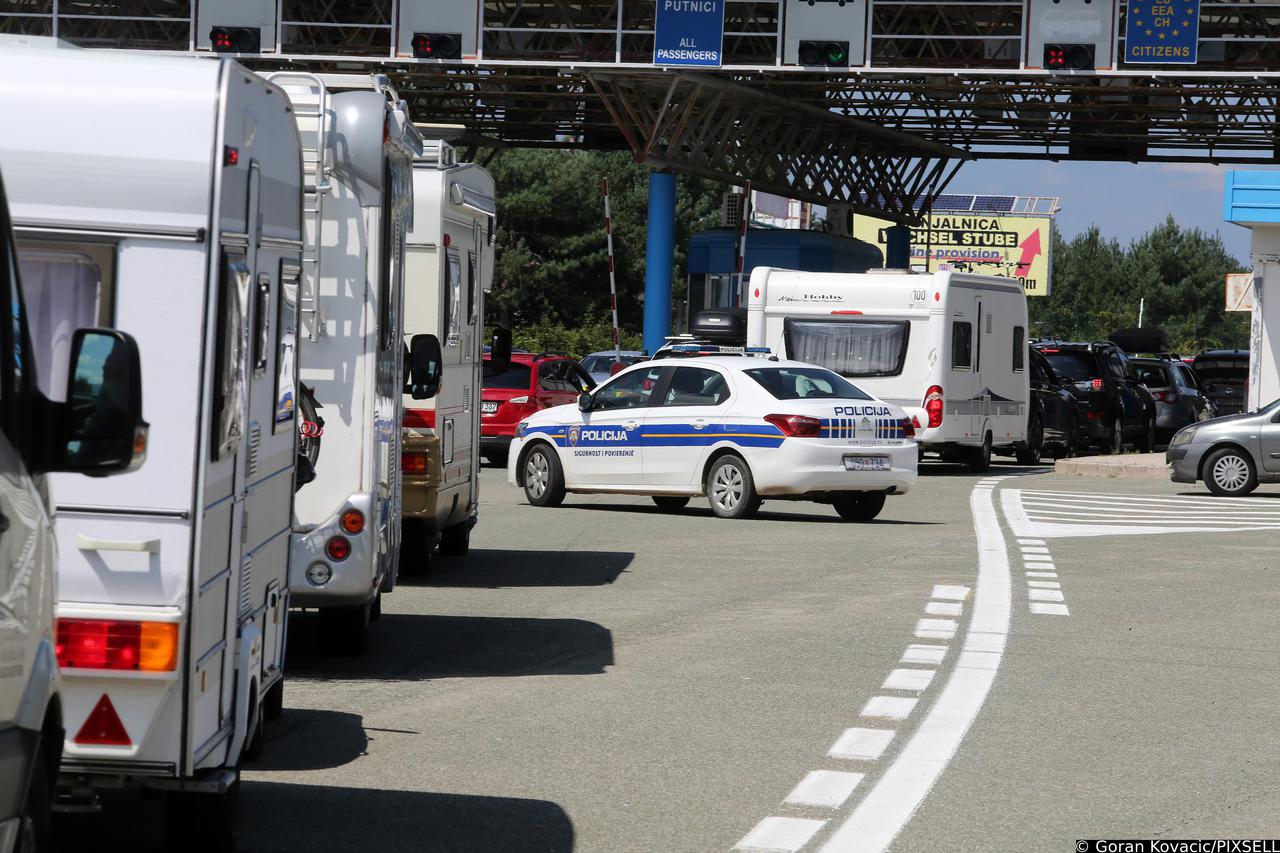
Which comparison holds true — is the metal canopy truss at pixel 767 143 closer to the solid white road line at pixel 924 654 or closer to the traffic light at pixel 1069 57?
the traffic light at pixel 1069 57

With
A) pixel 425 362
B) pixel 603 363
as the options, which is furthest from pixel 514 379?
pixel 425 362

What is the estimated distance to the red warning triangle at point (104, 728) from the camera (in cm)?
527

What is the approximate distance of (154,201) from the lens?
5.56 meters

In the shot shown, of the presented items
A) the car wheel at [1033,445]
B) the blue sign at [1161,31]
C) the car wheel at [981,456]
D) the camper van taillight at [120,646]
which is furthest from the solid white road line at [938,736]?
the blue sign at [1161,31]

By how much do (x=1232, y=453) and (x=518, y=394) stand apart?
9188 millimetres

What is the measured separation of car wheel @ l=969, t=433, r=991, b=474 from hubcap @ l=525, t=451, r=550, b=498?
9.92 m

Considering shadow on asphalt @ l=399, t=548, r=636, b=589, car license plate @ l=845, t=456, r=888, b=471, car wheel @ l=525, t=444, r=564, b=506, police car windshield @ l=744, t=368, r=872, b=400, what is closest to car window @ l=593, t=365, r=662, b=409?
car wheel @ l=525, t=444, r=564, b=506

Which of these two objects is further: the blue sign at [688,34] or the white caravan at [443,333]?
the blue sign at [688,34]

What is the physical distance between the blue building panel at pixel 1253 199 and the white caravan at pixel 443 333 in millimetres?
23697

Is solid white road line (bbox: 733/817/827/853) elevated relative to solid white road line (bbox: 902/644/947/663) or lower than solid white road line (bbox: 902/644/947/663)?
elevated

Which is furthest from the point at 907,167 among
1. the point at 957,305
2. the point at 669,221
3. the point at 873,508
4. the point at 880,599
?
the point at 880,599

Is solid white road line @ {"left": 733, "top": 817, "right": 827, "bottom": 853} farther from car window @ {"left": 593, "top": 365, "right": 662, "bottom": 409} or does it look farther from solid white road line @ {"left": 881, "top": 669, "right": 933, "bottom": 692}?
car window @ {"left": 593, "top": 365, "right": 662, "bottom": 409}

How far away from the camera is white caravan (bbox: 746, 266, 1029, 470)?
88.2 ft

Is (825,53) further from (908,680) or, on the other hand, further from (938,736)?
(938,736)
